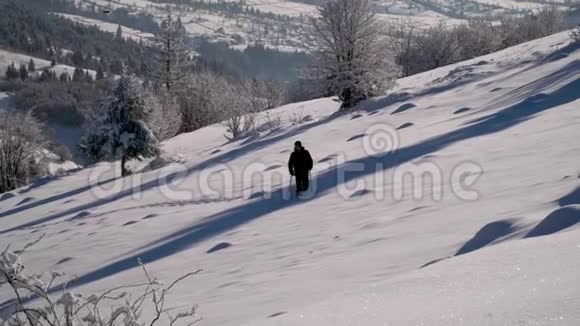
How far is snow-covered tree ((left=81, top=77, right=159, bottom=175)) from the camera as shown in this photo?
2589cm

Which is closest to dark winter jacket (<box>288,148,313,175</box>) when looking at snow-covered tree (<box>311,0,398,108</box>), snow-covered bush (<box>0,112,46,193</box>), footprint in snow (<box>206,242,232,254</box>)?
footprint in snow (<box>206,242,232,254</box>)

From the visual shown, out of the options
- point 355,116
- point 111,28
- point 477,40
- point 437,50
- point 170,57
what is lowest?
point 355,116

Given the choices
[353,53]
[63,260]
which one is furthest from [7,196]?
[353,53]

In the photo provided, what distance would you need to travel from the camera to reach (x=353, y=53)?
2636cm

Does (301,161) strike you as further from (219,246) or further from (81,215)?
(81,215)

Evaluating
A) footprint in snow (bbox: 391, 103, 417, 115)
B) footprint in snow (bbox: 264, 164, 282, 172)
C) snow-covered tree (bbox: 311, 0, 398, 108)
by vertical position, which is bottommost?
footprint in snow (bbox: 264, 164, 282, 172)

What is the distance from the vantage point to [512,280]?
8.39ft

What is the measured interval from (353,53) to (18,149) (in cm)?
2261

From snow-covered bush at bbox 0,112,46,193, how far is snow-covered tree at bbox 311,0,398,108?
20.8 m

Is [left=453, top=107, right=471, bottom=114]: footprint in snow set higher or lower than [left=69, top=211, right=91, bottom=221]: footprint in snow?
higher

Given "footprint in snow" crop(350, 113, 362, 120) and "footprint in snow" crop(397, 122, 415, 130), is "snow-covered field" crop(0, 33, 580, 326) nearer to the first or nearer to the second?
"footprint in snow" crop(397, 122, 415, 130)

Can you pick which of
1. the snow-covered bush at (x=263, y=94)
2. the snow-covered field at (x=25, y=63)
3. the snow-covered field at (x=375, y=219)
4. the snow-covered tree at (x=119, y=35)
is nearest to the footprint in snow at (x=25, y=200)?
the snow-covered field at (x=375, y=219)

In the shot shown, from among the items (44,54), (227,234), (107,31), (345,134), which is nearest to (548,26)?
(345,134)

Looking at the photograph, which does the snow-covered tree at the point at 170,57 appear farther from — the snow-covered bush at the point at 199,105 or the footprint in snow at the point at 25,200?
the footprint in snow at the point at 25,200
